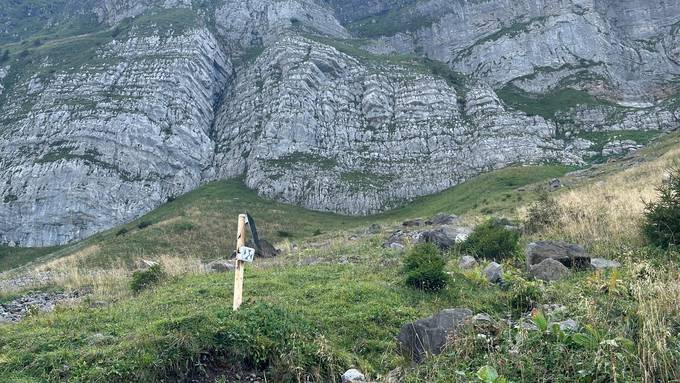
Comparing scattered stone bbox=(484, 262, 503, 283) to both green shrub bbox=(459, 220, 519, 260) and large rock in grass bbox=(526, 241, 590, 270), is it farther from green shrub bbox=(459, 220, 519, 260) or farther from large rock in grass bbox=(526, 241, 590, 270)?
green shrub bbox=(459, 220, 519, 260)

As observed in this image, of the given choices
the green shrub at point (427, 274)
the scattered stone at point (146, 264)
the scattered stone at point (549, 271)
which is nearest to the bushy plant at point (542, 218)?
the scattered stone at point (549, 271)

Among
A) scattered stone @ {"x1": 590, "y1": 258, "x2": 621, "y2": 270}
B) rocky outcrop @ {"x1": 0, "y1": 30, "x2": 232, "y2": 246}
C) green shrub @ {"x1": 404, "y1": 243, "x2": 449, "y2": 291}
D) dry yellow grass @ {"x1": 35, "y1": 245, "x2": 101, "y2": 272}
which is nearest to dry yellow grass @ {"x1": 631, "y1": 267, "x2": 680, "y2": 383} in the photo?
scattered stone @ {"x1": 590, "y1": 258, "x2": 621, "y2": 270}

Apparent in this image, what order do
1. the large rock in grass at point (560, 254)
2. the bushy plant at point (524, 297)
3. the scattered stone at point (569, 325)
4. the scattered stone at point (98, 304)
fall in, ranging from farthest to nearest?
1. the scattered stone at point (98, 304)
2. the large rock in grass at point (560, 254)
3. the bushy plant at point (524, 297)
4. the scattered stone at point (569, 325)

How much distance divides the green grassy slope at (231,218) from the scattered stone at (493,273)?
24711 millimetres

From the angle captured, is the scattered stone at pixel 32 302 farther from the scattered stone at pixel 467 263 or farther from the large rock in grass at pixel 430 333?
the scattered stone at pixel 467 263

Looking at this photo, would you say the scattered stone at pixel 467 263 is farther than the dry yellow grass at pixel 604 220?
Yes

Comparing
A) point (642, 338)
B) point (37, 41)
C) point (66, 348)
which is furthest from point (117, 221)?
point (642, 338)

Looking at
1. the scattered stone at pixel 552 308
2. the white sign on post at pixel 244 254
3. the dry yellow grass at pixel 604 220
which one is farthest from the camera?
the dry yellow grass at pixel 604 220

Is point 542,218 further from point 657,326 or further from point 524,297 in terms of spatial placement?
point 657,326

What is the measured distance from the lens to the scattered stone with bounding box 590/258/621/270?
9.98 metres

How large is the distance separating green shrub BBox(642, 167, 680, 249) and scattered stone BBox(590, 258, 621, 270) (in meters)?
1.11

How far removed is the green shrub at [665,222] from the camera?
10258 millimetres

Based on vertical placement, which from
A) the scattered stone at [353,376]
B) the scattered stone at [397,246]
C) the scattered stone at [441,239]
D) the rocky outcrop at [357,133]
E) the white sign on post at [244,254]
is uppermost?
the rocky outcrop at [357,133]

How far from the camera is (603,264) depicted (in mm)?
10258
